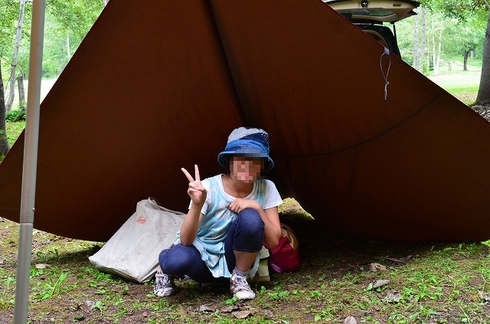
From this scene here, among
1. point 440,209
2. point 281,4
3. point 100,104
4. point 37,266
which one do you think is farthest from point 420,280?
point 37,266

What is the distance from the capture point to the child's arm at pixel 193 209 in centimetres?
240

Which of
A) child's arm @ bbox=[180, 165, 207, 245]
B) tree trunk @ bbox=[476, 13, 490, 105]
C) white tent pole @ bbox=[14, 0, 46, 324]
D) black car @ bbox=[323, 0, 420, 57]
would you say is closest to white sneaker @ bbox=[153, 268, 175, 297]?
child's arm @ bbox=[180, 165, 207, 245]

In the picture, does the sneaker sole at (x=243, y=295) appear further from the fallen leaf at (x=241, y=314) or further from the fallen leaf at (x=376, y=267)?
the fallen leaf at (x=376, y=267)

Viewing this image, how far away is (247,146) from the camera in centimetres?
265

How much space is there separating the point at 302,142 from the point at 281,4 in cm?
114

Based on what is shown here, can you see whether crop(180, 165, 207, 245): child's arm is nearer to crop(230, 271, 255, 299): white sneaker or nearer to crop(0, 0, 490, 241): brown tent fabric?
crop(230, 271, 255, 299): white sneaker

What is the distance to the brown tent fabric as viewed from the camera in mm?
2518

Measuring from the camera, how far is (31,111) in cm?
146

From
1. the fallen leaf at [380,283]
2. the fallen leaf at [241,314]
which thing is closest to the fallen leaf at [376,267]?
the fallen leaf at [380,283]

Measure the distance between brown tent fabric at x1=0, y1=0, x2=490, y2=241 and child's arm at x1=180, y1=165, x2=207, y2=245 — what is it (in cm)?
74

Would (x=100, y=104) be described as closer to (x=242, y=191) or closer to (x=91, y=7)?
(x=242, y=191)

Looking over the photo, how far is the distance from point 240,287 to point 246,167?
24.7 inches

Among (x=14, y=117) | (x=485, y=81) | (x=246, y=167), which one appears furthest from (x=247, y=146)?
(x=14, y=117)

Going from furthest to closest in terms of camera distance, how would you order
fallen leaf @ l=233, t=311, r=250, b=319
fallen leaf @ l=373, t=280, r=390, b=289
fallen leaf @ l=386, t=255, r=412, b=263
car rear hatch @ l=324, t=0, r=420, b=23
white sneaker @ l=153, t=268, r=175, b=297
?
car rear hatch @ l=324, t=0, r=420, b=23
fallen leaf @ l=386, t=255, r=412, b=263
white sneaker @ l=153, t=268, r=175, b=297
fallen leaf @ l=373, t=280, r=390, b=289
fallen leaf @ l=233, t=311, r=250, b=319
